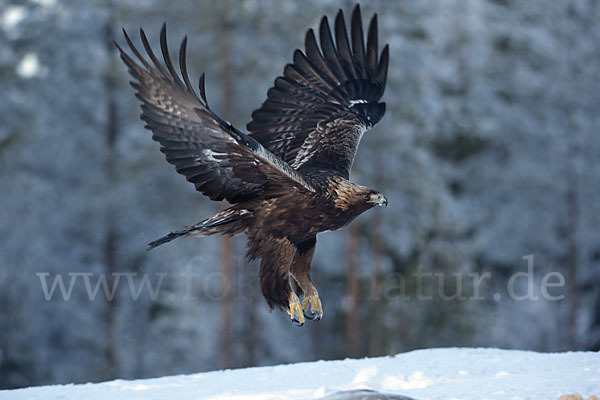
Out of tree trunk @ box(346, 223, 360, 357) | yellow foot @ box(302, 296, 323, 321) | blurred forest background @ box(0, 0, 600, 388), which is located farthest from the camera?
tree trunk @ box(346, 223, 360, 357)

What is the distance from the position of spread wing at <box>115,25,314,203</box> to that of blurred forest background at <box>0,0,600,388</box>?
7.13 meters

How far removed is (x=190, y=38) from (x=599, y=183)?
8.43m

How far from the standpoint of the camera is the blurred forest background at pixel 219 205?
533 inches

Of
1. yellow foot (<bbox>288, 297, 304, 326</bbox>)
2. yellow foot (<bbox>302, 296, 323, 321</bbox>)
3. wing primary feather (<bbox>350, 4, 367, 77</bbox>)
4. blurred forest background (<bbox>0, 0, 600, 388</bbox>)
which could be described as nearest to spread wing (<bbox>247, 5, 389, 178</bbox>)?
wing primary feather (<bbox>350, 4, 367, 77</bbox>)

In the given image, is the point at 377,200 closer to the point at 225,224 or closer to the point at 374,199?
the point at 374,199

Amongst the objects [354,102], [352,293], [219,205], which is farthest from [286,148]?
[352,293]

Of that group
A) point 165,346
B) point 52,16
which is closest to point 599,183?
point 165,346

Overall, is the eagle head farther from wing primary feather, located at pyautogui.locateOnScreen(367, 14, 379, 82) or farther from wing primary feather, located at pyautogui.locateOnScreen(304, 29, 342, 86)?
wing primary feather, located at pyautogui.locateOnScreen(304, 29, 342, 86)

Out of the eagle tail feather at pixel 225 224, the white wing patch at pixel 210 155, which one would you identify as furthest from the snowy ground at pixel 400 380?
the white wing patch at pixel 210 155

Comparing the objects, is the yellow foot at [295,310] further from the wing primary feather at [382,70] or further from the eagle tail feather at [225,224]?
the wing primary feather at [382,70]

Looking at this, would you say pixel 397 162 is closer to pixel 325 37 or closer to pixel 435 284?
pixel 435 284

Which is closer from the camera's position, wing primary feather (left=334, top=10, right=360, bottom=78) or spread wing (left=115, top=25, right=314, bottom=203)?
spread wing (left=115, top=25, right=314, bottom=203)

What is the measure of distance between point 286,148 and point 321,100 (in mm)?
577

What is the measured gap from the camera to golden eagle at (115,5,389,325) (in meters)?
5.41
